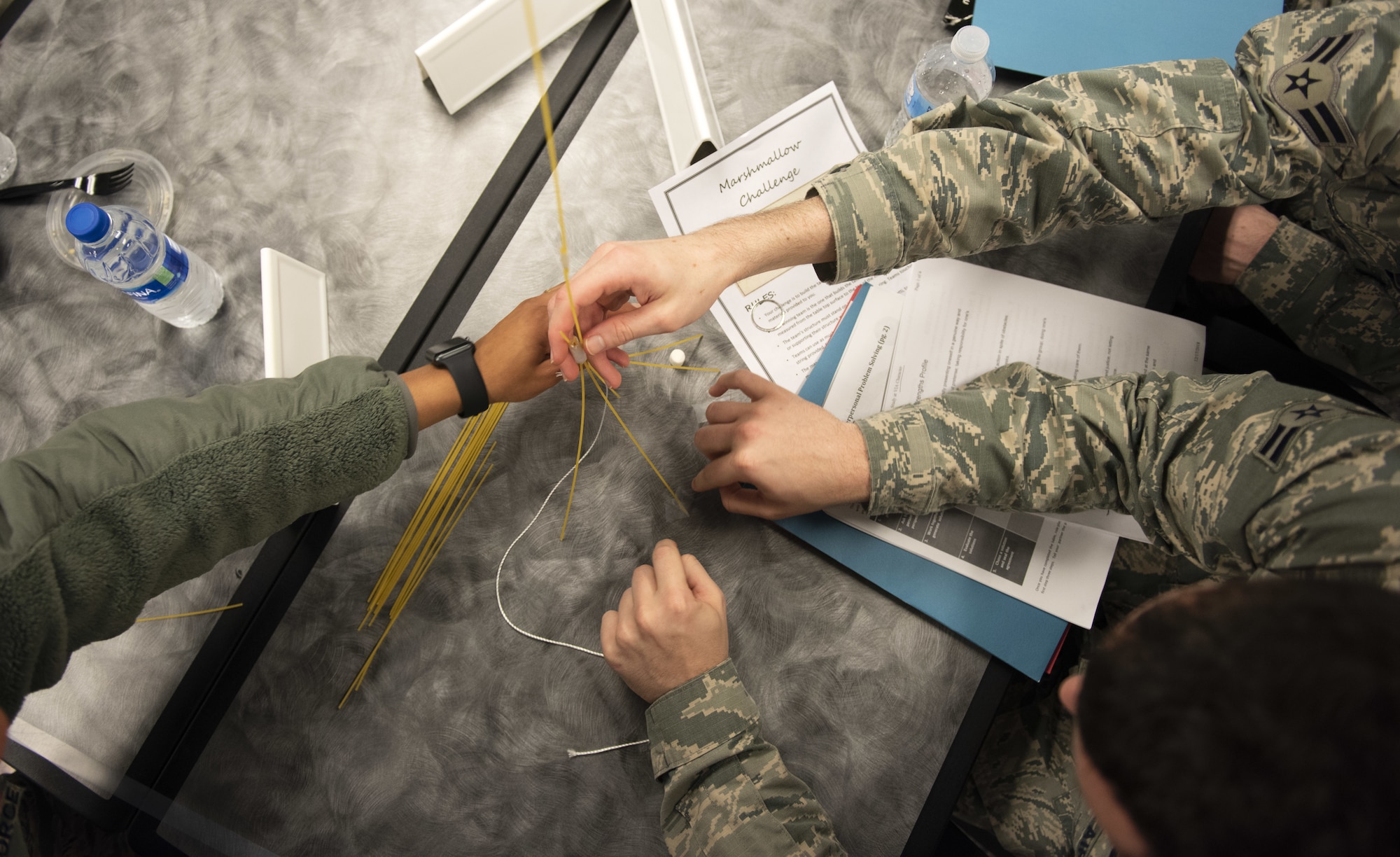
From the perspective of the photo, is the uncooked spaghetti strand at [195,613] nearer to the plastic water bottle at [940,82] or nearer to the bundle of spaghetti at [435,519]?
the bundle of spaghetti at [435,519]

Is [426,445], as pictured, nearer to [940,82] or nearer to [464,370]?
[464,370]

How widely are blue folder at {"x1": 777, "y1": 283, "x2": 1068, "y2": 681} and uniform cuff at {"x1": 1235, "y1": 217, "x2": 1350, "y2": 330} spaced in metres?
0.69

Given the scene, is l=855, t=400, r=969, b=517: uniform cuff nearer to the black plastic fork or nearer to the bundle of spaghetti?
the bundle of spaghetti

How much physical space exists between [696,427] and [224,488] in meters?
0.53

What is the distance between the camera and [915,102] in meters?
0.95

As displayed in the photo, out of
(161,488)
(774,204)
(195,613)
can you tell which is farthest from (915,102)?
(195,613)

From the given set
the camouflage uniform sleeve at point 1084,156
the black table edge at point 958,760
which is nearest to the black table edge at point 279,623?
the black table edge at point 958,760

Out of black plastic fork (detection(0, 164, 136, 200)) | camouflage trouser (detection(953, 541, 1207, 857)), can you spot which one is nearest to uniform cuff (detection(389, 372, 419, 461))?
black plastic fork (detection(0, 164, 136, 200))

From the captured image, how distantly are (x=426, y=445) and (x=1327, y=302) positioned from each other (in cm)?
136

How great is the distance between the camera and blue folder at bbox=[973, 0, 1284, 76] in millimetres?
970

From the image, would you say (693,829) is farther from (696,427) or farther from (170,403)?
(170,403)

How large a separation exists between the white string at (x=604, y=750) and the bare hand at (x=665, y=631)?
6 centimetres

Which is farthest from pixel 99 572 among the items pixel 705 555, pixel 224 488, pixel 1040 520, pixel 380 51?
pixel 1040 520

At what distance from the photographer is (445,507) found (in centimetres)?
84
